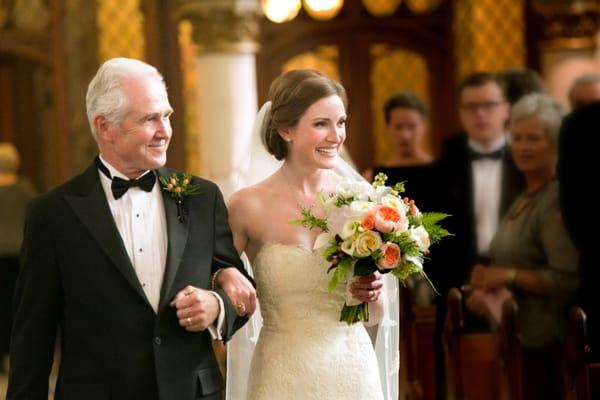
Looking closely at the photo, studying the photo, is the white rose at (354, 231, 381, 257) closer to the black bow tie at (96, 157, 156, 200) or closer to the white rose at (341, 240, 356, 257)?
the white rose at (341, 240, 356, 257)

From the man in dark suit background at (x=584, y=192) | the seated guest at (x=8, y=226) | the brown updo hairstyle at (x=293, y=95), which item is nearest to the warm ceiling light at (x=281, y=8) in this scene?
the seated guest at (x=8, y=226)

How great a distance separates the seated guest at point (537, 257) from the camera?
6.24 m

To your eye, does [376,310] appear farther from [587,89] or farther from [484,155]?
[587,89]

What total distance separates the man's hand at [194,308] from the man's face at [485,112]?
146 inches

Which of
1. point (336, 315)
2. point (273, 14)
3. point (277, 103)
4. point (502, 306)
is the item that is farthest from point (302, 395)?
point (273, 14)

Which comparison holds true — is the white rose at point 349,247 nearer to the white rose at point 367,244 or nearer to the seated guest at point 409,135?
the white rose at point 367,244

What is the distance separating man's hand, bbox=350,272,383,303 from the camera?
4.52m

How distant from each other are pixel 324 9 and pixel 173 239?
9769 millimetres

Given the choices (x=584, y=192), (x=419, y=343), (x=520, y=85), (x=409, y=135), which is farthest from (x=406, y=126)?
(x=584, y=192)

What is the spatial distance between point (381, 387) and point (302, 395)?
1.41 ft

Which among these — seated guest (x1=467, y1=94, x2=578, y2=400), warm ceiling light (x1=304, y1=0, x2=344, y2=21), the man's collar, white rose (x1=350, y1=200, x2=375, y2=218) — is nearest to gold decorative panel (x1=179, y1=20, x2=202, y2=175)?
warm ceiling light (x1=304, y1=0, x2=344, y2=21)

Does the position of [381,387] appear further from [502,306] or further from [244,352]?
[502,306]

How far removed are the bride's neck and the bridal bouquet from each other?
0.69 ft

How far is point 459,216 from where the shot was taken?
Result: 23.7 ft
